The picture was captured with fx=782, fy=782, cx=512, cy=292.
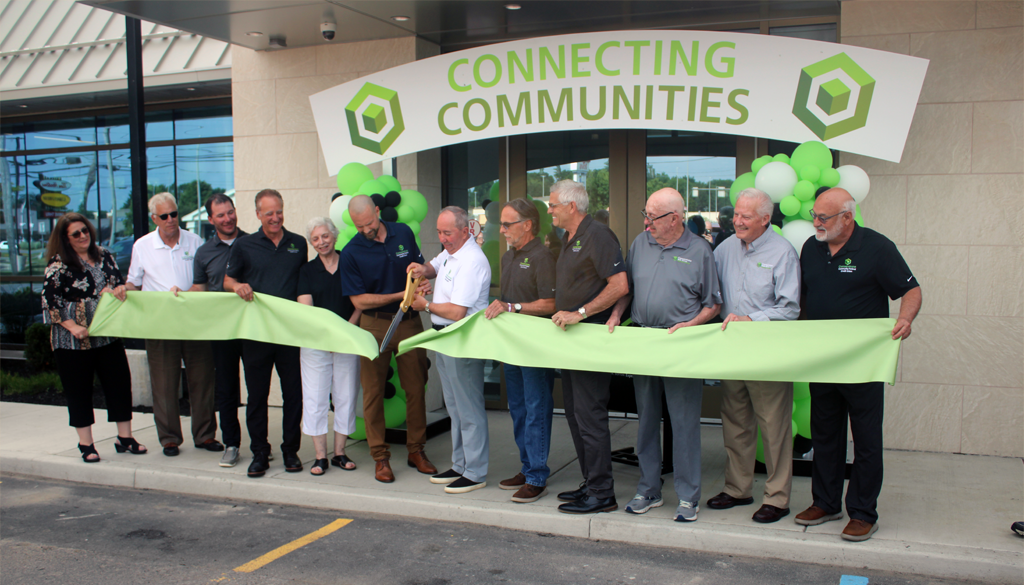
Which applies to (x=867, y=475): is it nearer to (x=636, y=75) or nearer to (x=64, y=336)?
(x=636, y=75)

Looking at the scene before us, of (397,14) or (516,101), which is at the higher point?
(397,14)

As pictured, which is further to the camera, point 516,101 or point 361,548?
point 516,101

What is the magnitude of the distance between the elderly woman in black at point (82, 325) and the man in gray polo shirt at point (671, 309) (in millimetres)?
4119

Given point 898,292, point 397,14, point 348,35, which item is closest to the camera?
point 898,292

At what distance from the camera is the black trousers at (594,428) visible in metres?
4.86

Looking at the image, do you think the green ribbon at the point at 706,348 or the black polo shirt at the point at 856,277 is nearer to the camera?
the black polo shirt at the point at 856,277

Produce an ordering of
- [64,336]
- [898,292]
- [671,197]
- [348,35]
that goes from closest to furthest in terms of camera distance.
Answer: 1. [898,292]
2. [671,197]
3. [64,336]
4. [348,35]

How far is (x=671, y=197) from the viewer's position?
456cm

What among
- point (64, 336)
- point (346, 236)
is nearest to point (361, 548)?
point (346, 236)

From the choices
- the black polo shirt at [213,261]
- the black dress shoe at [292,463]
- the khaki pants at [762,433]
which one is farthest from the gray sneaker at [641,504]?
the black polo shirt at [213,261]

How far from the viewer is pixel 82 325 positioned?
20.0 ft

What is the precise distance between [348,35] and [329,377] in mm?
3484

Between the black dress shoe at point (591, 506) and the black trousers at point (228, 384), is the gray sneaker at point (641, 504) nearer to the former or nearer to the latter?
the black dress shoe at point (591, 506)

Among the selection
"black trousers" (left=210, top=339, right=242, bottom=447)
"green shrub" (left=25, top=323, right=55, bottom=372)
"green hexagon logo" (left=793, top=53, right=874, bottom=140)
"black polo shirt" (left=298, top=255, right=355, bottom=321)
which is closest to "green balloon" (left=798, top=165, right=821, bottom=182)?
"green hexagon logo" (left=793, top=53, right=874, bottom=140)
